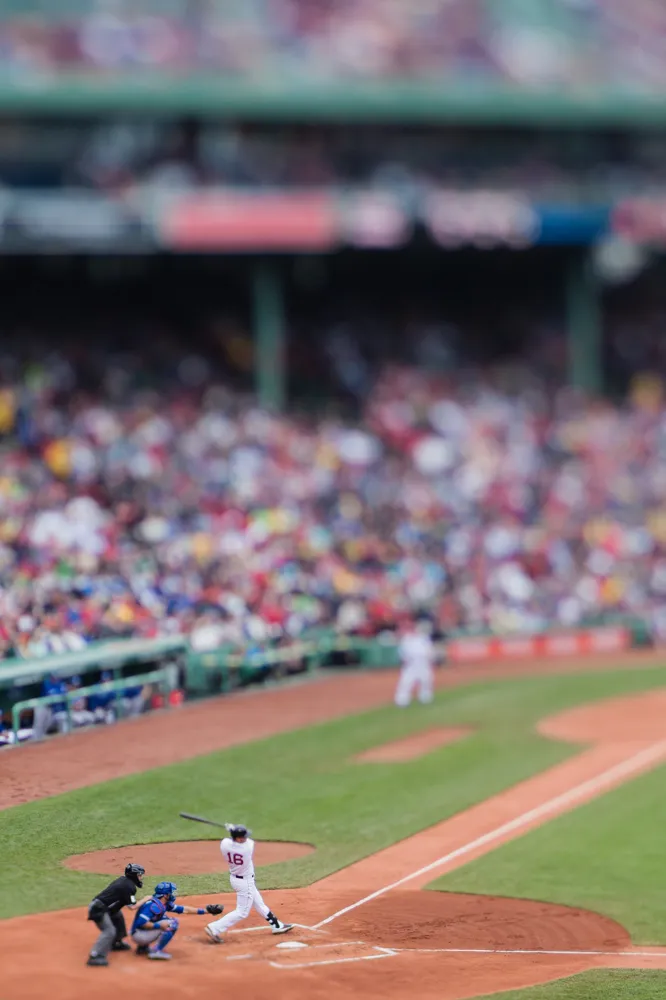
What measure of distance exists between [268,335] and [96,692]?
49.0 ft

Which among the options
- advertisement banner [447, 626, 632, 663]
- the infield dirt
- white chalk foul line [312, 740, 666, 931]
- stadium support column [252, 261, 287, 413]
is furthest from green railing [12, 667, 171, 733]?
stadium support column [252, 261, 287, 413]

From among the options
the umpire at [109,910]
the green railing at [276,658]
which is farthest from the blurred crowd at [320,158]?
the umpire at [109,910]

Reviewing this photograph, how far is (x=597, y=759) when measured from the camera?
21.8 metres

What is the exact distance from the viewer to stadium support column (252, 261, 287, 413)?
3322cm

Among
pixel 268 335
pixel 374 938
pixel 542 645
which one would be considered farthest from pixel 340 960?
pixel 268 335

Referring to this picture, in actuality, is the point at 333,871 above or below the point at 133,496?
below

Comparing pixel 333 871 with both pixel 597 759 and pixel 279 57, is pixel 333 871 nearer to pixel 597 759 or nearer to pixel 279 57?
pixel 597 759

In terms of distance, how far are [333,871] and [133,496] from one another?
13.4 metres

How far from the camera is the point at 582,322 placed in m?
37.0

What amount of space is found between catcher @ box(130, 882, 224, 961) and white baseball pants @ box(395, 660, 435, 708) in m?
12.3

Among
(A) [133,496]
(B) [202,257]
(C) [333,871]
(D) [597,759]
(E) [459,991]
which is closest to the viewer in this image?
(E) [459,991]

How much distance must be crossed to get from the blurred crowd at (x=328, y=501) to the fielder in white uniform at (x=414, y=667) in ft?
8.20

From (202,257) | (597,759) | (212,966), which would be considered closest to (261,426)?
(202,257)

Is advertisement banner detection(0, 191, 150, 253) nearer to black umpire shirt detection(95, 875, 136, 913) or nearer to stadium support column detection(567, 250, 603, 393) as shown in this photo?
stadium support column detection(567, 250, 603, 393)
